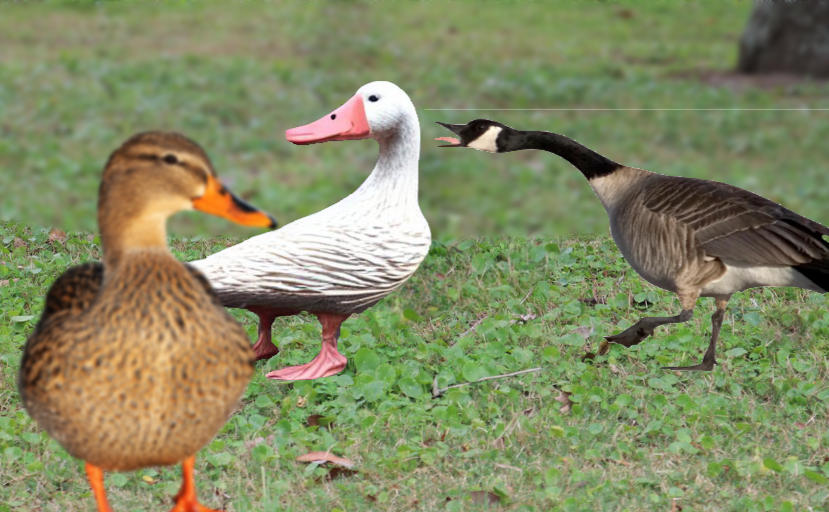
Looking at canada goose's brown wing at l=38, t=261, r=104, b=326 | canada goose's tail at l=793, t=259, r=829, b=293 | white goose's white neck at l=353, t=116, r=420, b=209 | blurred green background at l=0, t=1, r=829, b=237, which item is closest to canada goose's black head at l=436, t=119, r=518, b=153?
white goose's white neck at l=353, t=116, r=420, b=209

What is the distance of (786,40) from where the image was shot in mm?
10508

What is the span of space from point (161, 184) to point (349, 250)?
1777mm

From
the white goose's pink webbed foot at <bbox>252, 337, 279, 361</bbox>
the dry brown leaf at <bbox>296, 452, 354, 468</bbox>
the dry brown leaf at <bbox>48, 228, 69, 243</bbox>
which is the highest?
the white goose's pink webbed foot at <bbox>252, 337, 279, 361</bbox>

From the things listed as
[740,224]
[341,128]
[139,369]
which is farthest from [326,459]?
[740,224]

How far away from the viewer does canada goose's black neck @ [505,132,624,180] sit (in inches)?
175

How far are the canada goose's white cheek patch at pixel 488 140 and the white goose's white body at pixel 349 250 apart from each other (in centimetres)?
48

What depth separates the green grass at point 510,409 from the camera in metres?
3.50

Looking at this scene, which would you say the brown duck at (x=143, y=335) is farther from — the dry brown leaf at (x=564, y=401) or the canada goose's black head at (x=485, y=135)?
the canada goose's black head at (x=485, y=135)

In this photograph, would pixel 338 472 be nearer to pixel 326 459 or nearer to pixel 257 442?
pixel 326 459

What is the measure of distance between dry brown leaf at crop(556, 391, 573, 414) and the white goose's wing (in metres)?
0.85

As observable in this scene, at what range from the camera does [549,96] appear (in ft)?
31.6

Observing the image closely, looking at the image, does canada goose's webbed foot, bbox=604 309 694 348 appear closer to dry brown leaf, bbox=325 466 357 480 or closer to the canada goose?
the canada goose

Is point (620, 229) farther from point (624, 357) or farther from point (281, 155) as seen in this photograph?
point (281, 155)

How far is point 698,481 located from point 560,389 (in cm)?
85
